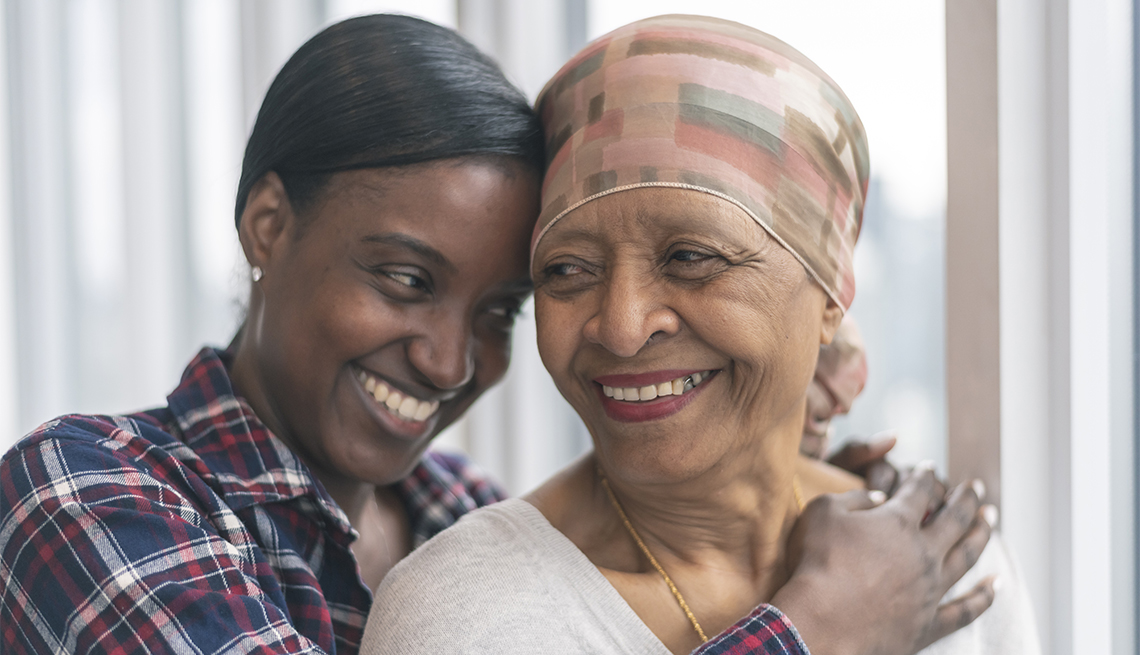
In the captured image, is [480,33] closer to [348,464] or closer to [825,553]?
[348,464]

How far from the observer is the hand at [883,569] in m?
1.16

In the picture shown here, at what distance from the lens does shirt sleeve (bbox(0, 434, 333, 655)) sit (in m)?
1.08

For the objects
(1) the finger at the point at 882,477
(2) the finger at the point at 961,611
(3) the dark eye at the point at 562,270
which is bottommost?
(2) the finger at the point at 961,611

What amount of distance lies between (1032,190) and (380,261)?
1089mm

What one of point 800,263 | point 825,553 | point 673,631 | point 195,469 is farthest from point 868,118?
point 195,469

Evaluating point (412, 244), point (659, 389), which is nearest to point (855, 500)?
point (659, 389)

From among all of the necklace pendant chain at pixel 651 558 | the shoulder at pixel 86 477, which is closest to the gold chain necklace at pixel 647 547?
the necklace pendant chain at pixel 651 558

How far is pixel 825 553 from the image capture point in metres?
1.24

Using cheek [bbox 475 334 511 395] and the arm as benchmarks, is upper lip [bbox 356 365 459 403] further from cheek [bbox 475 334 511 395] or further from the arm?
the arm

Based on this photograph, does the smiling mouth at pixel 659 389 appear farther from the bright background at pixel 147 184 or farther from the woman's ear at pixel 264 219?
the bright background at pixel 147 184

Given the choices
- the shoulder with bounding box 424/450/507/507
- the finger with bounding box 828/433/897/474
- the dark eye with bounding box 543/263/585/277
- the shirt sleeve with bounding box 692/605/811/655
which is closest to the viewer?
the shirt sleeve with bounding box 692/605/811/655

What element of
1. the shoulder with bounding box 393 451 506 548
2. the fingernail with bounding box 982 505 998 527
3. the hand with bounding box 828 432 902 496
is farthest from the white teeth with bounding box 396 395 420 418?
the fingernail with bounding box 982 505 998 527

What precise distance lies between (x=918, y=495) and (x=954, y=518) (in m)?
0.06

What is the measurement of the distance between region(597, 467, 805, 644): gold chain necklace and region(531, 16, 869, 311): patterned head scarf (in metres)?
0.36
